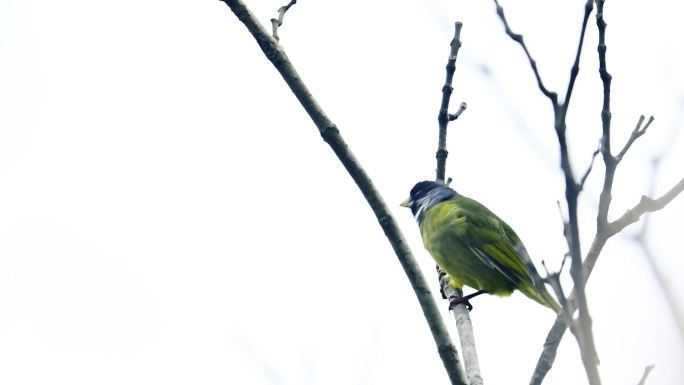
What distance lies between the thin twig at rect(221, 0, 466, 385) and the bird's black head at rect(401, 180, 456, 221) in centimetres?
383

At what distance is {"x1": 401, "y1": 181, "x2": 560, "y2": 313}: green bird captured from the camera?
694 cm

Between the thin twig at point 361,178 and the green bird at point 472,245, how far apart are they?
118 inches

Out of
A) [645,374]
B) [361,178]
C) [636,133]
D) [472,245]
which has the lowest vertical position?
[645,374]

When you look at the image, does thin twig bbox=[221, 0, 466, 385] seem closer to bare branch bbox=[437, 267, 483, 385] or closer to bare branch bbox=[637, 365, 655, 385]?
bare branch bbox=[437, 267, 483, 385]

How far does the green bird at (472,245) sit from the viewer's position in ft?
22.8

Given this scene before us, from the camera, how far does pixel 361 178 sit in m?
3.62

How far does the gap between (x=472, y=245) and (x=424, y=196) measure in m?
1.01

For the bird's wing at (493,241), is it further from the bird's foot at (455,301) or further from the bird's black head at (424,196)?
the bird's foot at (455,301)

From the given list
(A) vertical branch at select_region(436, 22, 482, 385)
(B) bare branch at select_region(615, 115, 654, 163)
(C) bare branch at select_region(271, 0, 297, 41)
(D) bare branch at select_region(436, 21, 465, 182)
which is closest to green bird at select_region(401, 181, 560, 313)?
(A) vertical branch at select_region(436, 22, 482, 385)

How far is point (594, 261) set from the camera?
250cm

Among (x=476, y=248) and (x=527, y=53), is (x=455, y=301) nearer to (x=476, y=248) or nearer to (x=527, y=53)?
(x=476, y=248)

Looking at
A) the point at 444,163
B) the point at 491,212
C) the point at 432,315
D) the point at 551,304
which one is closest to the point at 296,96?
the point at 432,315

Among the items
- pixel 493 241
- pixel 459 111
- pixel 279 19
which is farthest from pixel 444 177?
pixel 279 19

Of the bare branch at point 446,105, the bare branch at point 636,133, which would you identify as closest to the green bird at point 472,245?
the bare branch at point 446,105
